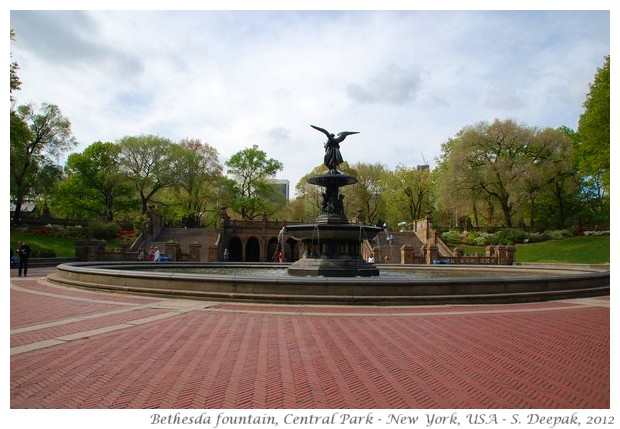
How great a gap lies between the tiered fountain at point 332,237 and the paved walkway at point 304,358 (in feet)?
19.3

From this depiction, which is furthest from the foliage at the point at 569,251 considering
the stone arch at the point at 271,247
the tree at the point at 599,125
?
the stone arch at the point at 271,247

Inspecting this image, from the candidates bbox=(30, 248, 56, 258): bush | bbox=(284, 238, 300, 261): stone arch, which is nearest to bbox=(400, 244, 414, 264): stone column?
bbox=(284, 238, 300, 261): stone arch

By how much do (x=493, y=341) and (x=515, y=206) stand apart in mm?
57534

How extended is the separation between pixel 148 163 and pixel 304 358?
60.9m

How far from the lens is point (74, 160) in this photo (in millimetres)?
60781

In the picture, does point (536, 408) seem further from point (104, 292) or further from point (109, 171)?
point (109, 171)

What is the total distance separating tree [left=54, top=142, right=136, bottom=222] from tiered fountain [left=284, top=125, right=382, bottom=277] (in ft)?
161

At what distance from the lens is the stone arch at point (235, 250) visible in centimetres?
5672

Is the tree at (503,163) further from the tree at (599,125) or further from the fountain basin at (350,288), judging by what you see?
the fountain basin at (350,288)

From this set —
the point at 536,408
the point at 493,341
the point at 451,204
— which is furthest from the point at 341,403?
the point at 451,204

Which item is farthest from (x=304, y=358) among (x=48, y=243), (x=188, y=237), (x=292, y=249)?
(x=292, y=249)

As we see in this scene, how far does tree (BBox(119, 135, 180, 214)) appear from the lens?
6134 centimetres

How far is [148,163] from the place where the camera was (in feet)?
204

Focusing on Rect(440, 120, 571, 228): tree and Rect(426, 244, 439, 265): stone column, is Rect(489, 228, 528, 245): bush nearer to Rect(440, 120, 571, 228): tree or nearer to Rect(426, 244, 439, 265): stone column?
Rect(440, 120, 571, 228): tree
